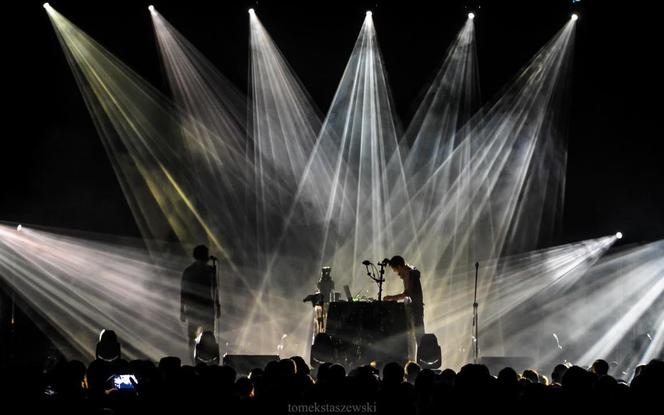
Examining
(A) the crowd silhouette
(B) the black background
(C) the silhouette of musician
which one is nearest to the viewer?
(A) the crowd silhouette

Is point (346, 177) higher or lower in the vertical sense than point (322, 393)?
higher

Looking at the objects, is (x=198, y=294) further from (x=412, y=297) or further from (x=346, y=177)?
(x=346, y=177)

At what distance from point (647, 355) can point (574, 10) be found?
21.5ft

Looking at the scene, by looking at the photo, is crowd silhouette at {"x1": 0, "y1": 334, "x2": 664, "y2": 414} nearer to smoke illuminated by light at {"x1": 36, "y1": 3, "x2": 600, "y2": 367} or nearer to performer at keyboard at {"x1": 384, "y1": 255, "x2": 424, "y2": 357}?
performer at keyboard at {"x1": 384, "y1": 255, "x2": 424, "y2": 357}

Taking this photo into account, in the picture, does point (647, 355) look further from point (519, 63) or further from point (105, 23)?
point (105, 23)

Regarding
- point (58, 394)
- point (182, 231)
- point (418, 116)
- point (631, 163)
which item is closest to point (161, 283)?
point (182, 231)

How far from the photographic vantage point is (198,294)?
757cm

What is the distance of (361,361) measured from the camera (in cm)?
845

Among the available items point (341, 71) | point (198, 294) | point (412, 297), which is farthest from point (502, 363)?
point (341, 71)

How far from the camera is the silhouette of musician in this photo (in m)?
7.57

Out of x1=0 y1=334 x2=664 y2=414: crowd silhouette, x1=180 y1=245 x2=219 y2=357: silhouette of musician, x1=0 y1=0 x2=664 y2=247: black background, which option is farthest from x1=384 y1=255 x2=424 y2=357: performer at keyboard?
x1=0 y1=0 x2=664 y2=247: black background

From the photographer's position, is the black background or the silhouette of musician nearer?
the silhouette of musician

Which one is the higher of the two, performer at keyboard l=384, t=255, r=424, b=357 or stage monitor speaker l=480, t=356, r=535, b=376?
performer at keyboard l=384, t=255, r=424, b=357

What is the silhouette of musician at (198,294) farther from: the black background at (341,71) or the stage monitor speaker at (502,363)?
the black background at (341,71)
